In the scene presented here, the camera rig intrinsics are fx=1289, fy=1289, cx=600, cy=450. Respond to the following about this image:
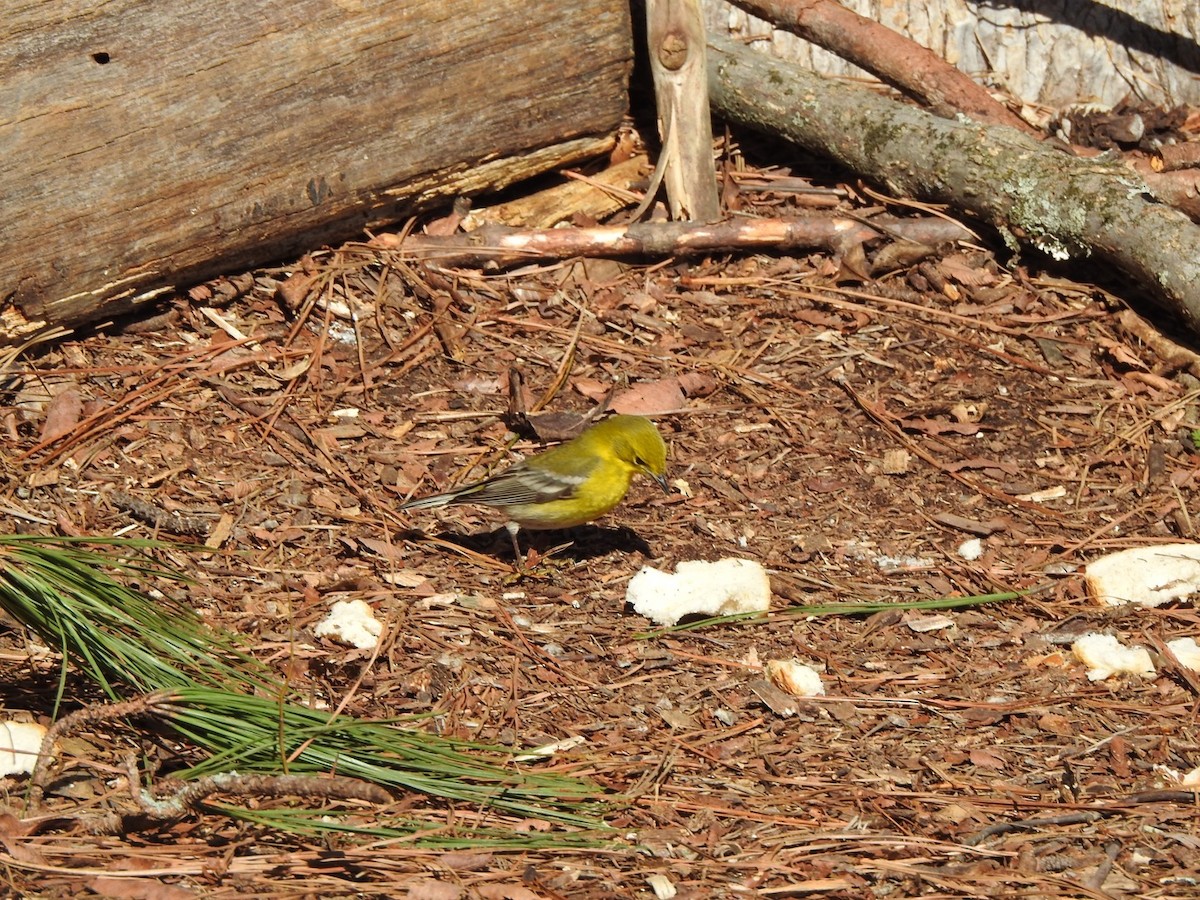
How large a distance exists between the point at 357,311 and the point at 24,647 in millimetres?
2878

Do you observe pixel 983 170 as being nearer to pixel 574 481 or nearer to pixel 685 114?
pixel 685 114

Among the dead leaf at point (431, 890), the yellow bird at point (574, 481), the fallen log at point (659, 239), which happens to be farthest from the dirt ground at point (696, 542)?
the yellow bird at point (574, 481)

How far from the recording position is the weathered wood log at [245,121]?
19.4 ft

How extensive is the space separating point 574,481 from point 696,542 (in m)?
0.63

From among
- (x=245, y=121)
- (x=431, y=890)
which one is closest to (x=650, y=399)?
(x=245, y=121)

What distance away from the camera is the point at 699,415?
263 inches

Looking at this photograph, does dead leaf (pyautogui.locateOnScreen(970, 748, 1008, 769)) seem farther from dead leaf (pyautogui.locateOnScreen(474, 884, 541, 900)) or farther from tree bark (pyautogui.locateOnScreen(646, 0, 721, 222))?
tree bark (pyautogui.locateOnScreen(646, 0, 721, 222))

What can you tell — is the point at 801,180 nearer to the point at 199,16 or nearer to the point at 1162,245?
the point at 1162,245

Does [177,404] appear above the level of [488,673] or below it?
above

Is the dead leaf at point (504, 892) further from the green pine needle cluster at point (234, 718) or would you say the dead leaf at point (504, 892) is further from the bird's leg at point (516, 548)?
the bird's leg at point (516, 548)

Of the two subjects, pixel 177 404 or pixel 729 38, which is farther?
pixel 729 38

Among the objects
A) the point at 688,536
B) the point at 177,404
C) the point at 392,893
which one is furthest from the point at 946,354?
the point at 392,893

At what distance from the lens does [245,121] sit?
6363mm

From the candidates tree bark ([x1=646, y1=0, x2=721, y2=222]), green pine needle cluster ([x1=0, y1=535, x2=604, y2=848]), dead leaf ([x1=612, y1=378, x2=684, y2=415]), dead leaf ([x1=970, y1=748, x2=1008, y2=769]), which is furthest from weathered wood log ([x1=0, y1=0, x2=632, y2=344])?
dead leaf ([x1=970, y1=748, x2=1008, y2=769])
